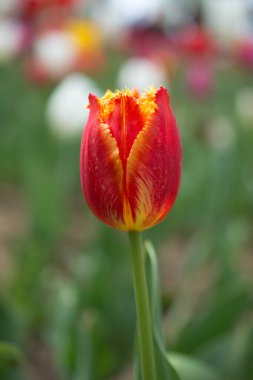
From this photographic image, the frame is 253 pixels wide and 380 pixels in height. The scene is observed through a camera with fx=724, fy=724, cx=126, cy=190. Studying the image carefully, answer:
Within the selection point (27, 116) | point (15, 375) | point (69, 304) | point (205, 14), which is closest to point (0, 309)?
point (15, 375)

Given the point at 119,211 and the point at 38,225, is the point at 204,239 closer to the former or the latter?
the point at 38,225

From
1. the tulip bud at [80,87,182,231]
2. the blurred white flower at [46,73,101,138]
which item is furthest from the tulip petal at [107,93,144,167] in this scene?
the blurred white flower at [46,73,101,138]

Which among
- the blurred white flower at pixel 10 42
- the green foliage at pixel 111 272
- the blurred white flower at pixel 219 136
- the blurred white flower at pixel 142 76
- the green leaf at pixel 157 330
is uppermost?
the blurred white flower at pixel 10 42

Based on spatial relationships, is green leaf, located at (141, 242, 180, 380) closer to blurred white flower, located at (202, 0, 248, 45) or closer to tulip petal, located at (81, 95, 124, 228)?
tulip petal, located at (81, 95, 124, 228)

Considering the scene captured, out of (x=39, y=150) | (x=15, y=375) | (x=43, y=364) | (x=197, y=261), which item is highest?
(x=39, y=150)

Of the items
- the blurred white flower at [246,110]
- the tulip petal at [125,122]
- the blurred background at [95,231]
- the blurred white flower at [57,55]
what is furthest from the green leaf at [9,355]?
the blurred white flower at [57,55]

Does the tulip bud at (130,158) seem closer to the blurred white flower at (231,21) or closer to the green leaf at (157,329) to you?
the green leaf at (157,329)
